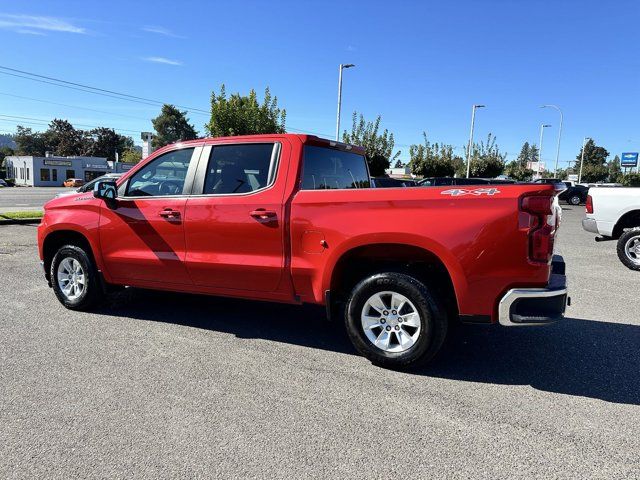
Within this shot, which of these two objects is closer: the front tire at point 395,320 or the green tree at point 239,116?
the front tire at point 395,320

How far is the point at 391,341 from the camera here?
390 cm

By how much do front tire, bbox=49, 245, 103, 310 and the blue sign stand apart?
3973 inches

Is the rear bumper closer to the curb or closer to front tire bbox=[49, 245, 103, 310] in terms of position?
front tire bbox=[49, 245, 103, 310]

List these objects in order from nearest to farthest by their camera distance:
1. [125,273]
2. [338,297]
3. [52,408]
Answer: [52,408]
[338,297]
[125,273]

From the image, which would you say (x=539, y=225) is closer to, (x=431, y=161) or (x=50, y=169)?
(x=431, y=161)

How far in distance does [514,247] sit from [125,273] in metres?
3.84

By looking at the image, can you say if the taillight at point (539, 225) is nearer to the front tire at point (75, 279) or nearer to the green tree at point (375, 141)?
the front tire at point (75, 279)

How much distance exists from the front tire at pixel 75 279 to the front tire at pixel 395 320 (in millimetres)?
3062

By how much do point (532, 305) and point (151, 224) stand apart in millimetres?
3536

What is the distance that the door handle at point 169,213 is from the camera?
458cm

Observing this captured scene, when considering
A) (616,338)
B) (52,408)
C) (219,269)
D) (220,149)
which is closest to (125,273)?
(219,269)

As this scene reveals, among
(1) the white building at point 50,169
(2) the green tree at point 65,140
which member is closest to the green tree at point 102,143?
(2) the green tree at point 65,140

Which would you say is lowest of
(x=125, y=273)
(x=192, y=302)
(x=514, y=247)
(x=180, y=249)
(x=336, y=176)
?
(x=192, y=302)

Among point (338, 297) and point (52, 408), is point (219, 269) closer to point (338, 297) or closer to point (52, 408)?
point (338, 297)
